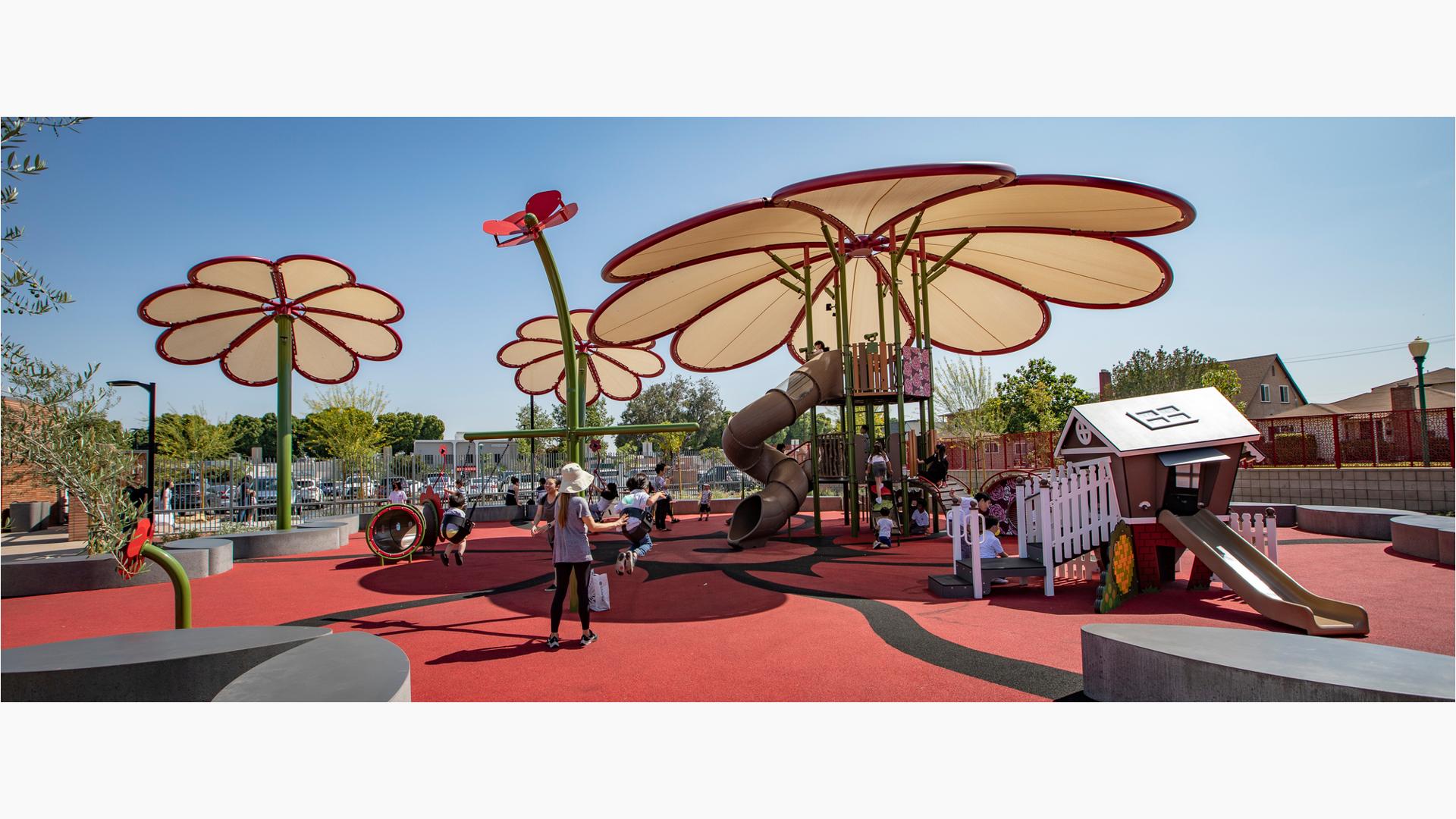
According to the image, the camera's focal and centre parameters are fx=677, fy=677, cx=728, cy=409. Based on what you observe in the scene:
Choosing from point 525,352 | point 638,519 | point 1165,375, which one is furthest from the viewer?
point 1165,375

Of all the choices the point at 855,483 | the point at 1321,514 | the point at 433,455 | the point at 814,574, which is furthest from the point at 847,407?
the point at 433,455

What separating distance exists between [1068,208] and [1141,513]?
6.65m

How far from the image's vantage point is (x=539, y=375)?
1155 inches

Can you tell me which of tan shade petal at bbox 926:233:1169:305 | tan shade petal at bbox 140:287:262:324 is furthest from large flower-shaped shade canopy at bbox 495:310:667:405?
tan shade petal at bbox 926:233:1169:305

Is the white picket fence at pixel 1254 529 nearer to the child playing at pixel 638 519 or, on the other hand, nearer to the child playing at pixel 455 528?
the child playing at pixel 638 519

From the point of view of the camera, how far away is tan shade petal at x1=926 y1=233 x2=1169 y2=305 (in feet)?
50.4

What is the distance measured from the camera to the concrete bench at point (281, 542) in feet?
48.1

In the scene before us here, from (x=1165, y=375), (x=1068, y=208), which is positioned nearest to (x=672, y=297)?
(x=1068, y=208)

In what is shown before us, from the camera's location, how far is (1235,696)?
3.87m

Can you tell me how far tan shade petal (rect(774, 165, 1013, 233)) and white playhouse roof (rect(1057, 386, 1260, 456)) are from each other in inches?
161

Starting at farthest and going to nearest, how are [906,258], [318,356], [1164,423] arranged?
[906,258] < [318,356] < [1164,423]

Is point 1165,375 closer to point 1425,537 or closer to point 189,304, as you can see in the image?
point 1425,537

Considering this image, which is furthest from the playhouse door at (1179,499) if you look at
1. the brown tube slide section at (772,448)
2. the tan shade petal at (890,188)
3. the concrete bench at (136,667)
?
the concrete bench at (136,667)
